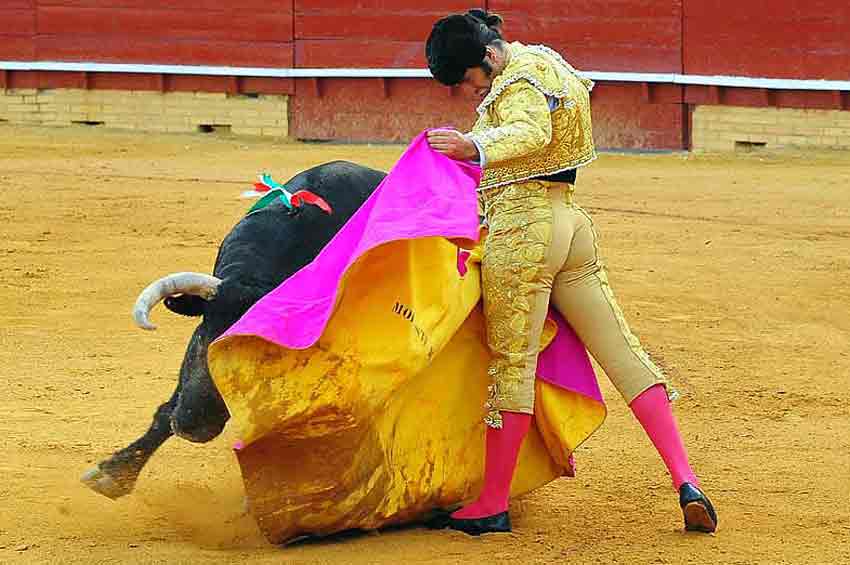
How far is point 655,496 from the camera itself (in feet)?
11.9

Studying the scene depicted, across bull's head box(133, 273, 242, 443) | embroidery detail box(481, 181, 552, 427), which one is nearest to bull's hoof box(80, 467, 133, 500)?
bull's head box(133, 273, 242, 443)

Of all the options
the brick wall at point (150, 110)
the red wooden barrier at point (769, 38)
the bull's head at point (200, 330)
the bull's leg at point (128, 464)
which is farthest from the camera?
the brick wall at point (150, 110)

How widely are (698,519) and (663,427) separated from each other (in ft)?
0.69

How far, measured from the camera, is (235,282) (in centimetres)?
319

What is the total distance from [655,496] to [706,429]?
72 cm

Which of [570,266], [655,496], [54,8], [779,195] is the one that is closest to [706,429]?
[655,496]

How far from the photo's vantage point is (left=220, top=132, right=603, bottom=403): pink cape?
2944 millimetres

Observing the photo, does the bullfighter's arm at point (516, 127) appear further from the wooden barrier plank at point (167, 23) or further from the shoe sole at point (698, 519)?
the wooden barrier plank at point (167, 23)

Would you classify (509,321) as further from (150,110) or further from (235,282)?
(150,110)

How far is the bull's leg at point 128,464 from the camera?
3.53 meters

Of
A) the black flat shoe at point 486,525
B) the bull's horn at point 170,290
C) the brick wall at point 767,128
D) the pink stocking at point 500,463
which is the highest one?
the brick wall at point 767,128

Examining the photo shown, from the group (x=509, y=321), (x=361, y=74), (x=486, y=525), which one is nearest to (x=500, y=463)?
(x=486, y=525)

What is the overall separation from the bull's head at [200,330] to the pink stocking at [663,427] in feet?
2.94

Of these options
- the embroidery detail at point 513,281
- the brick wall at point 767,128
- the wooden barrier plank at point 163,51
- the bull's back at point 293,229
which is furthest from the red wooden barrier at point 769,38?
the embroidery detail at point 513,281
